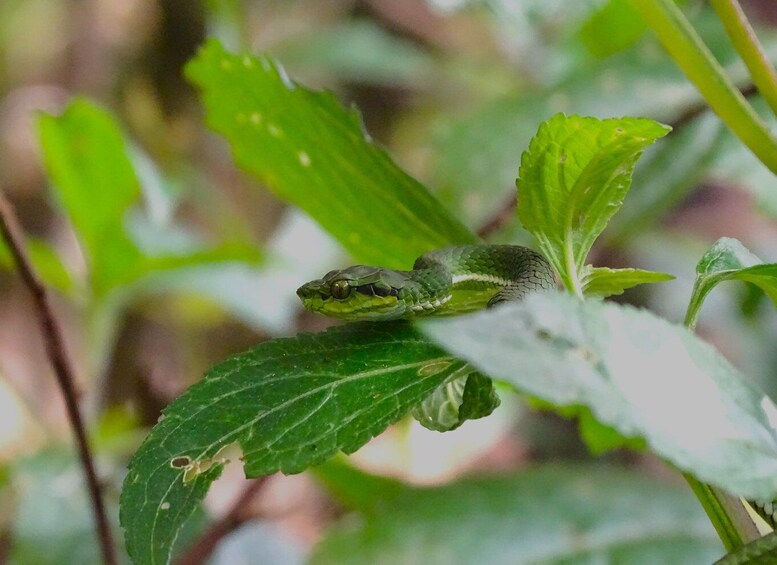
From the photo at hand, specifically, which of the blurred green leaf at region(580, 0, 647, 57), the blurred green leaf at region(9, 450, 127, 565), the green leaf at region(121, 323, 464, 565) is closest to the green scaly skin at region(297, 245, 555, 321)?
the green leaf at region(121, 323, 464, 565)

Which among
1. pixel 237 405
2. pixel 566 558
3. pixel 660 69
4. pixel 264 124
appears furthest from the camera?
pixel 660 69

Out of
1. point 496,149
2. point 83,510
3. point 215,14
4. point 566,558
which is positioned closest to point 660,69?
point 496,149

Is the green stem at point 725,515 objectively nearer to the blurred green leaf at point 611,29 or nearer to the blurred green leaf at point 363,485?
the blurred green leaf at point 363,485

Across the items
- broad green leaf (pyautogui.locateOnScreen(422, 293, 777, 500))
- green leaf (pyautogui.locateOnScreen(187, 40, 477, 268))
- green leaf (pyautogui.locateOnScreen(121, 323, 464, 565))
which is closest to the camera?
broad green leaf (pyautogui.locateOnScreen(422, 293, 777, 500))

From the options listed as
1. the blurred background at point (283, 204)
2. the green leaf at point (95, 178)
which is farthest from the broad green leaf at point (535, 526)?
the green leaf at point (95, 178)

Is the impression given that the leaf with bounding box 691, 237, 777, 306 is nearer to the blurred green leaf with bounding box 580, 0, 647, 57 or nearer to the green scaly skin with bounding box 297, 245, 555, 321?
the green scaly skin with bounding box 297, 245, 555, 321

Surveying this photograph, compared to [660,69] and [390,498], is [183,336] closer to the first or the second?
[390,498]
